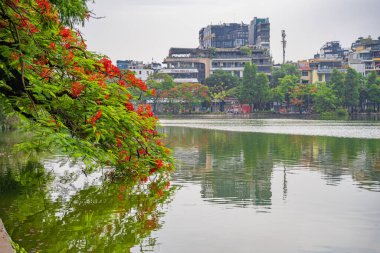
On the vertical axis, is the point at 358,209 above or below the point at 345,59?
below

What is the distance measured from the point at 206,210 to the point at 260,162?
12250 millimetres

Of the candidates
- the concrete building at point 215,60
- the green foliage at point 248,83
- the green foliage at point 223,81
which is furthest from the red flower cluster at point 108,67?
the concrete building at point 215,60

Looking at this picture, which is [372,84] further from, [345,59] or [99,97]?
[99,97]

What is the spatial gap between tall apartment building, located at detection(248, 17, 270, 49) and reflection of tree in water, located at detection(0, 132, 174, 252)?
472 ft

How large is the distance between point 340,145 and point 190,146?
9664mm

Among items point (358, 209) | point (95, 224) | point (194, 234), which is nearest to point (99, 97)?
point (95, 224)

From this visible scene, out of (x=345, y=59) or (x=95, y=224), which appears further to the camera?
(x=345, y=59)

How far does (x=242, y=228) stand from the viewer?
1338 centimetres

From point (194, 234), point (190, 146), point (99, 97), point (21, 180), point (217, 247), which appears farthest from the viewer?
point (190, 146)

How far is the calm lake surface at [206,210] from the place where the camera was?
12164mm

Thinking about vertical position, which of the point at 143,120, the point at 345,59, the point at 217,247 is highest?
the point at 345,59

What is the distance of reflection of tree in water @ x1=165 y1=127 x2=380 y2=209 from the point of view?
1922 centimetres

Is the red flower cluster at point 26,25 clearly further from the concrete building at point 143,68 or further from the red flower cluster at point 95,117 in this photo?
the concrete building at point 143,68

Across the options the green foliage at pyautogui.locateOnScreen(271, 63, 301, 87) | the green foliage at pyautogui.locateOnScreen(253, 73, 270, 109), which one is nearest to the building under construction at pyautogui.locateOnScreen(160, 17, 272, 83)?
the green foliage at pyautogui.locateOnScreen(271, 63, 301, 87)
